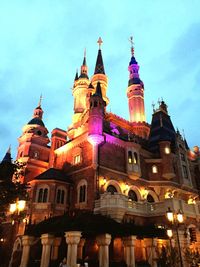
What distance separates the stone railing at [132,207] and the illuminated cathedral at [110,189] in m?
0.10

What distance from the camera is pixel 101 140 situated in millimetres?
32312

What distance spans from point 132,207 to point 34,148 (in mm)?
22847

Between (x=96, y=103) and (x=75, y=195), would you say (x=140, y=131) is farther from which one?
(x=75, y=195)

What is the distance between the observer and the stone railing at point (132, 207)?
27.2m

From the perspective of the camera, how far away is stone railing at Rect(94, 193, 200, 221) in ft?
89.1

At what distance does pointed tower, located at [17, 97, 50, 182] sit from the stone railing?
17.7 m

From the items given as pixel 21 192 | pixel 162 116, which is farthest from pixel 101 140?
pixel 162 116

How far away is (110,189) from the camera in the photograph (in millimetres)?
32125

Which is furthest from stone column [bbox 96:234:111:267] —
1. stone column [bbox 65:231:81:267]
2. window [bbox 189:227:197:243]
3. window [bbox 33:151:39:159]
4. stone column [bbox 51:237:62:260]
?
window [bbox 33:151:39:159]

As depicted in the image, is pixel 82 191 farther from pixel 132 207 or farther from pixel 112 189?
pixel 132 207

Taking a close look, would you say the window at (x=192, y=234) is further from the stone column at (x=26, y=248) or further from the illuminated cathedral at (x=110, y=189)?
the stone column at (x=26, y=248)

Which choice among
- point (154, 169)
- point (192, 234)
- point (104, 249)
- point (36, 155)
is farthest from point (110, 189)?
point (36, 155)

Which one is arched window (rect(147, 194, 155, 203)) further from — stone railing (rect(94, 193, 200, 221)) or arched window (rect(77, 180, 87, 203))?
arched window (rect(77, 180, 87, 203))

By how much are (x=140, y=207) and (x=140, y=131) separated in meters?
27.0
